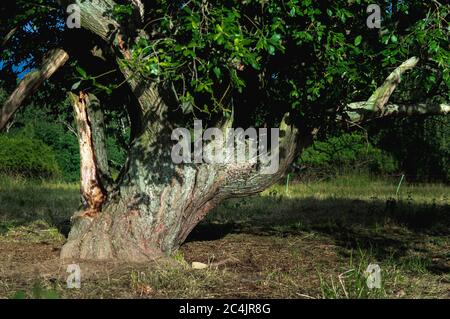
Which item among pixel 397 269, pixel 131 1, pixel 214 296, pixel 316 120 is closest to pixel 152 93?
pixel 131 1

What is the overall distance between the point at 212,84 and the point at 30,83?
2108mm

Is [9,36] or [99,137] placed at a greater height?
[9,36]

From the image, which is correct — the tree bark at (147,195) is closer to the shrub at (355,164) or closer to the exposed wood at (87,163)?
the exposed wood at (87,163)

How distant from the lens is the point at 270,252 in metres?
8.26

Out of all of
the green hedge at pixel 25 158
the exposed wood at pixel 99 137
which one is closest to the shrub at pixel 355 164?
the green hedge at pixel 25 158

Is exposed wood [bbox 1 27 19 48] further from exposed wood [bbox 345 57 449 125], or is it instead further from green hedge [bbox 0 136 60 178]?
green hedge [bbox 0 136 60 178]

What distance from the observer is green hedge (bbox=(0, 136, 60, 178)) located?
68.7 ft

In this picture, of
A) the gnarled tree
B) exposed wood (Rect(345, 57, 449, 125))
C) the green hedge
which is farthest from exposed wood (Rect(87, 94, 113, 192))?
the green hedge

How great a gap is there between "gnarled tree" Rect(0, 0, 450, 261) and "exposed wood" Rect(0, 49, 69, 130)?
0.62 ft

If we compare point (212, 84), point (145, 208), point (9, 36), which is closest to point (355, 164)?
point (145, 208)

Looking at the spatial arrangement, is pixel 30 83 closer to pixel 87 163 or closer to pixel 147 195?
pixel 87 163

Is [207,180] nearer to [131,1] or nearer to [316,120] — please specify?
[316,120]
